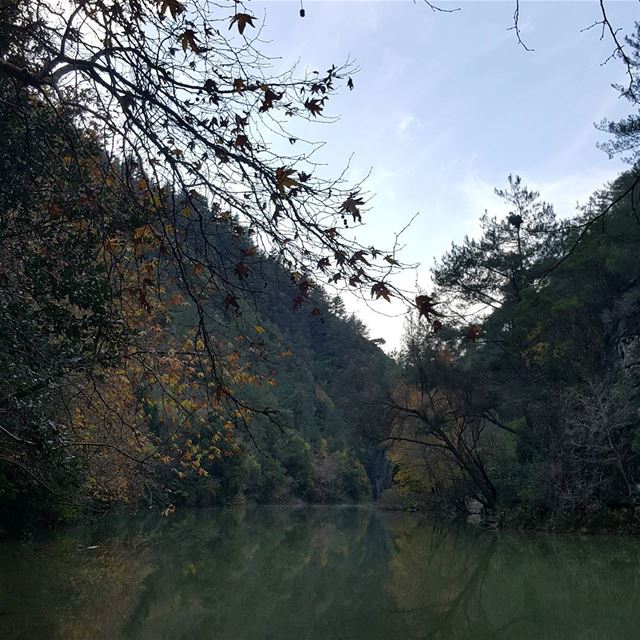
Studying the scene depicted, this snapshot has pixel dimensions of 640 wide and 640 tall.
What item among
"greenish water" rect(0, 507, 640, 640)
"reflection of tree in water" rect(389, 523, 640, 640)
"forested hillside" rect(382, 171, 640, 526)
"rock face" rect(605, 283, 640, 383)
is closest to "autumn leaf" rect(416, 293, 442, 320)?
"greenish water" rect(0, 507, 640, 640)

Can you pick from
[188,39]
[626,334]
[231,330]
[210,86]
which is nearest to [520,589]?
[231,330]

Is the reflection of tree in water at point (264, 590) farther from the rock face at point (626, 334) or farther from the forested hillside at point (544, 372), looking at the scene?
the rock face at point (626, 334)

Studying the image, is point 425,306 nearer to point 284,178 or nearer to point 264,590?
point 284,178

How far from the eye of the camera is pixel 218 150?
3113mm

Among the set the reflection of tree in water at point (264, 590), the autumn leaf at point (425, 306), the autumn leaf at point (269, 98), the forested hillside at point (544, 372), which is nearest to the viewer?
the autumn leaf at point (425, 306)

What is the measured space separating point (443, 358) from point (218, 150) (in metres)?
21.2

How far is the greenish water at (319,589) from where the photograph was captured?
7555 mm

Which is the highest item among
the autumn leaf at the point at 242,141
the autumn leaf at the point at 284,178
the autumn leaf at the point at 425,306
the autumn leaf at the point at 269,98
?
the autumn leaf at the point at 269,98

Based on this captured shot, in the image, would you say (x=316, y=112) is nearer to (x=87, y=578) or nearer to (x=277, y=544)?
(x=87, y=578)

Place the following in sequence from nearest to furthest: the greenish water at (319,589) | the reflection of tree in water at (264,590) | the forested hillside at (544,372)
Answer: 1. the greenish water at (319,589)
2. the reflection of tree in water at (264,590)
3. the forested hillside at (544,372)

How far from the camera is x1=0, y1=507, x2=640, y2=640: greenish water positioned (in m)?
7.55

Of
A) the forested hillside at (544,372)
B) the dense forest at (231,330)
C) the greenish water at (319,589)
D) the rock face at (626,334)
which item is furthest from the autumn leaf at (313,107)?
the rock face at (626,334)

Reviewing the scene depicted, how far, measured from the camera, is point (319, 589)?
10.8 meters

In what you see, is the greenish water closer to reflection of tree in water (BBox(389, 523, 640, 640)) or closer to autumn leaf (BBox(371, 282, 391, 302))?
reflection of tree in water (BBox(389, 523, 640, 640))
